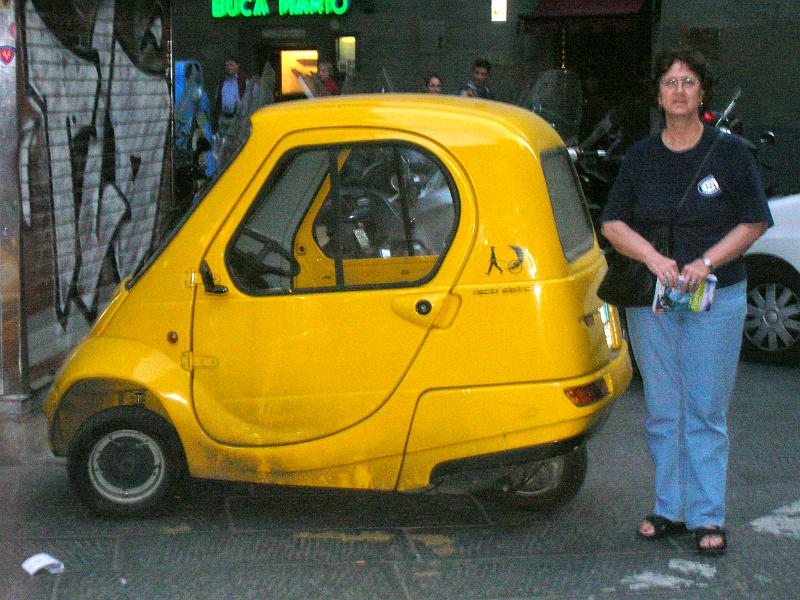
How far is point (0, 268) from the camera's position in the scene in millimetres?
6609

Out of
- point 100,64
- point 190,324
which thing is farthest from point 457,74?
point 190,324

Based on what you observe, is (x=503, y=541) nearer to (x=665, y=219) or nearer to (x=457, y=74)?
(x=665, y=219)

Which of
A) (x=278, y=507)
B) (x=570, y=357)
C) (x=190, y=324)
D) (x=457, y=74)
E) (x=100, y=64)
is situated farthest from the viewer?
(x=457, y=74)

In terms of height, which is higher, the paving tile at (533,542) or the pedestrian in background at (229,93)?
the pedestrian in background at (229,93)

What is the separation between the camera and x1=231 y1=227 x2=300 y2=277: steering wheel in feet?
16.8

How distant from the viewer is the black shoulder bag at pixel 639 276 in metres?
4.86

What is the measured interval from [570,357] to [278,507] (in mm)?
1533

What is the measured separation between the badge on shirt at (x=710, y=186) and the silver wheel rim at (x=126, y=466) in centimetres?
233

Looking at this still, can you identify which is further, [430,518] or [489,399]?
[430,518]

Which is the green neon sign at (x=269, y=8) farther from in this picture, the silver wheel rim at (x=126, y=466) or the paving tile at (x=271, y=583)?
the paving tile at (x=271, y=583)

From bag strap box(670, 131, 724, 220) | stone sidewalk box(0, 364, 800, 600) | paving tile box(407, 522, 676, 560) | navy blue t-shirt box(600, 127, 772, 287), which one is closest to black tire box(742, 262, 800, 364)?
stone sidewalk box(0, 364, 800, 600)

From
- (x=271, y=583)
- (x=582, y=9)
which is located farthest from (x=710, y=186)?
(x=582, y=9)

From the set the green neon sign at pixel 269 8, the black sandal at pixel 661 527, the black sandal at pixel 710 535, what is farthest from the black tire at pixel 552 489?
the green neon sign at pixel 269 8

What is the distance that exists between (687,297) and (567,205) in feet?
2.20
